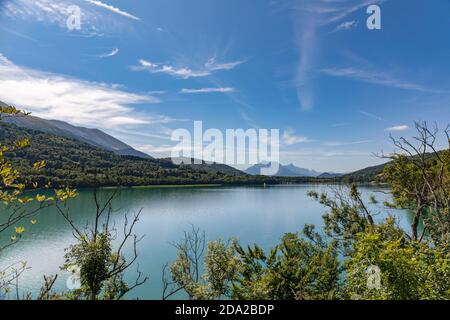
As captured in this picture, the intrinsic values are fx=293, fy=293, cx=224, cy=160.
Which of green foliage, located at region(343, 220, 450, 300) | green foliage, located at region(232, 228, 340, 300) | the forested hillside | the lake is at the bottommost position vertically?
the lake

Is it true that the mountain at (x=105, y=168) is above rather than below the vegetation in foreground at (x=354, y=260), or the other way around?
above

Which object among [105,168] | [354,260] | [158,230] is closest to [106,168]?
[105,168]

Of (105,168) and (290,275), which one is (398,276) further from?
(105,168)

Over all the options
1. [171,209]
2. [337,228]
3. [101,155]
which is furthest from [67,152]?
[337,228]

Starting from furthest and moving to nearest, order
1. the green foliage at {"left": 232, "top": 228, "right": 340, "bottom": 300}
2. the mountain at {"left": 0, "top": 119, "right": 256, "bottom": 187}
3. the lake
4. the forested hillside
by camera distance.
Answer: the forested hillside < the mountain at {"left": 0, "top": 119, "right": 256, "bottom": 187} < the lake < the green foliage at {"left": 232, "top": 228, "right": 340, "bottom": 300}

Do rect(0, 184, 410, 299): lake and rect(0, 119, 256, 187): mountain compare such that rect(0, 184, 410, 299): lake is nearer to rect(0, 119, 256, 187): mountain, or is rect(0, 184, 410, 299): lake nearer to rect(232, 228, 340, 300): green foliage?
rect(232, 228, 340, 300): green foliage

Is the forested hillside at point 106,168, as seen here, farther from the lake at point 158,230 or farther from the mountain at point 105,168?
the lake at point 158,230

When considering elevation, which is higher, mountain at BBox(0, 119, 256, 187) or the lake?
mountain at BBox(0, 119, 256, 187)

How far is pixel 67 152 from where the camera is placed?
109m

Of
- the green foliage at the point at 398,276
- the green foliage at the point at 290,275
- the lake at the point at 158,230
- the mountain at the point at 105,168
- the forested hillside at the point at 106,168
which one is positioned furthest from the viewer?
the forested hillside at the point at 106,168

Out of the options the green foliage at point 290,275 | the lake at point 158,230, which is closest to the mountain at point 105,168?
the lake at point 158,230

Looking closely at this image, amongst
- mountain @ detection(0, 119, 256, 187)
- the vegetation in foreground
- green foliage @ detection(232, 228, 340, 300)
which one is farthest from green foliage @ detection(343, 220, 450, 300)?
mountain @ detection(0, 119, 256, 187)
